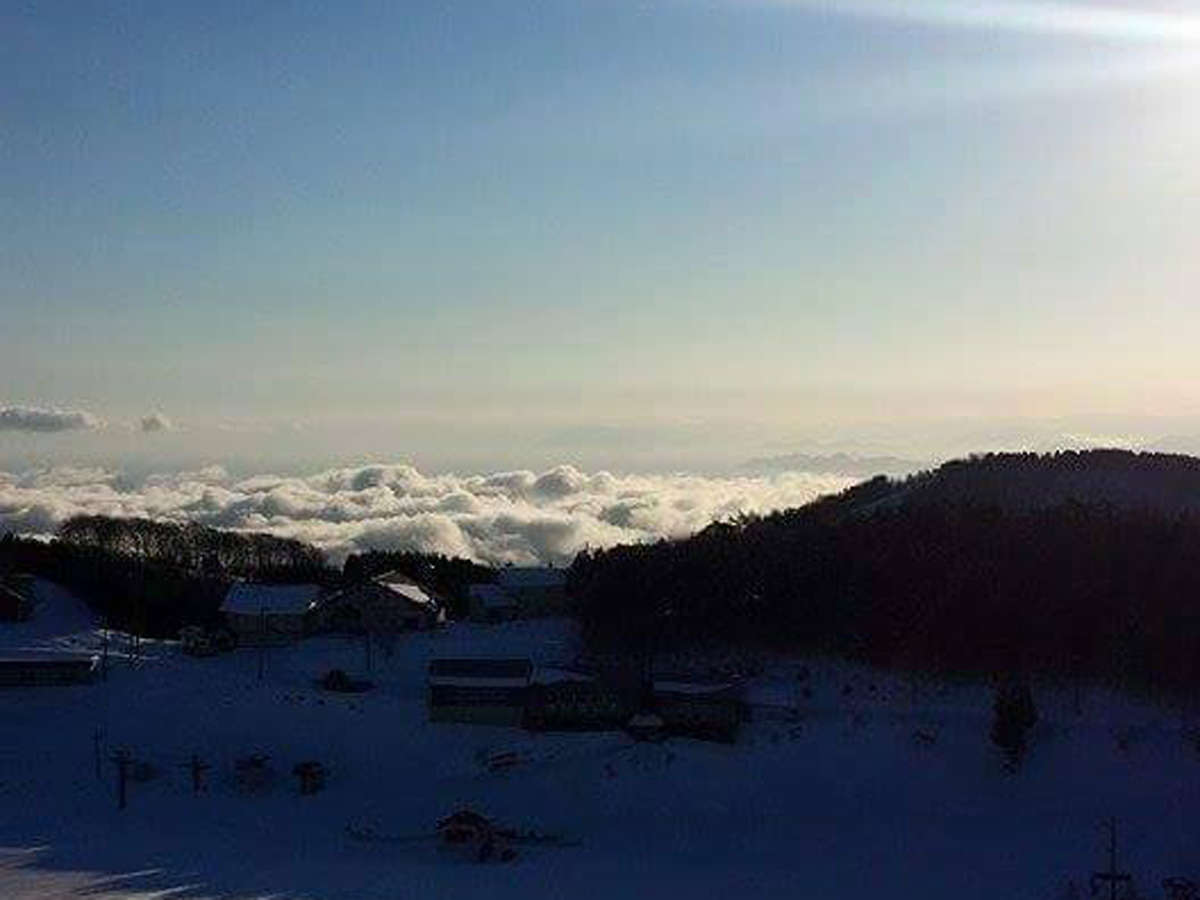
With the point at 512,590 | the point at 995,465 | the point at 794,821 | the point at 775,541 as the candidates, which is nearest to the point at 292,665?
the point at 512,590

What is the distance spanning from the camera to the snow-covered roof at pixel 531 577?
8194 cm

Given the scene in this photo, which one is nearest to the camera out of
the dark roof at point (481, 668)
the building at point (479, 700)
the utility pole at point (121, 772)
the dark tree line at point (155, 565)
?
the utility pole at point (121, 772)

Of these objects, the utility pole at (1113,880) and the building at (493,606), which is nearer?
the utility pole at (1113,880)

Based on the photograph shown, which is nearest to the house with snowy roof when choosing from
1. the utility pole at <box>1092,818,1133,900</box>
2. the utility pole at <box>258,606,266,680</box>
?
the utility pole at <box>258,606,266,680</box>

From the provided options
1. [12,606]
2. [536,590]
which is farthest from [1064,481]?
[12,606]

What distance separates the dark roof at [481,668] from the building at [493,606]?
18.6 m

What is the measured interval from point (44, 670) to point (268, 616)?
1451cm

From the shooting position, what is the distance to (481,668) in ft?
192

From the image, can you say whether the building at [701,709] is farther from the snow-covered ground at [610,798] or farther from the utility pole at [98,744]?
the utility pole at [98,744]

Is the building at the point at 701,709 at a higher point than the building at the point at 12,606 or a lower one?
lower

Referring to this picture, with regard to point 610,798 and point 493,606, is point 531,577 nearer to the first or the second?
point 493,606

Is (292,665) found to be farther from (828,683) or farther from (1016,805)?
(1016,805)

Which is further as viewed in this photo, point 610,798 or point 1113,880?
point 610,798

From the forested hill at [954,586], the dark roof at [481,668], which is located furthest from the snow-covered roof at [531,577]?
the dark roof at [481,668]
